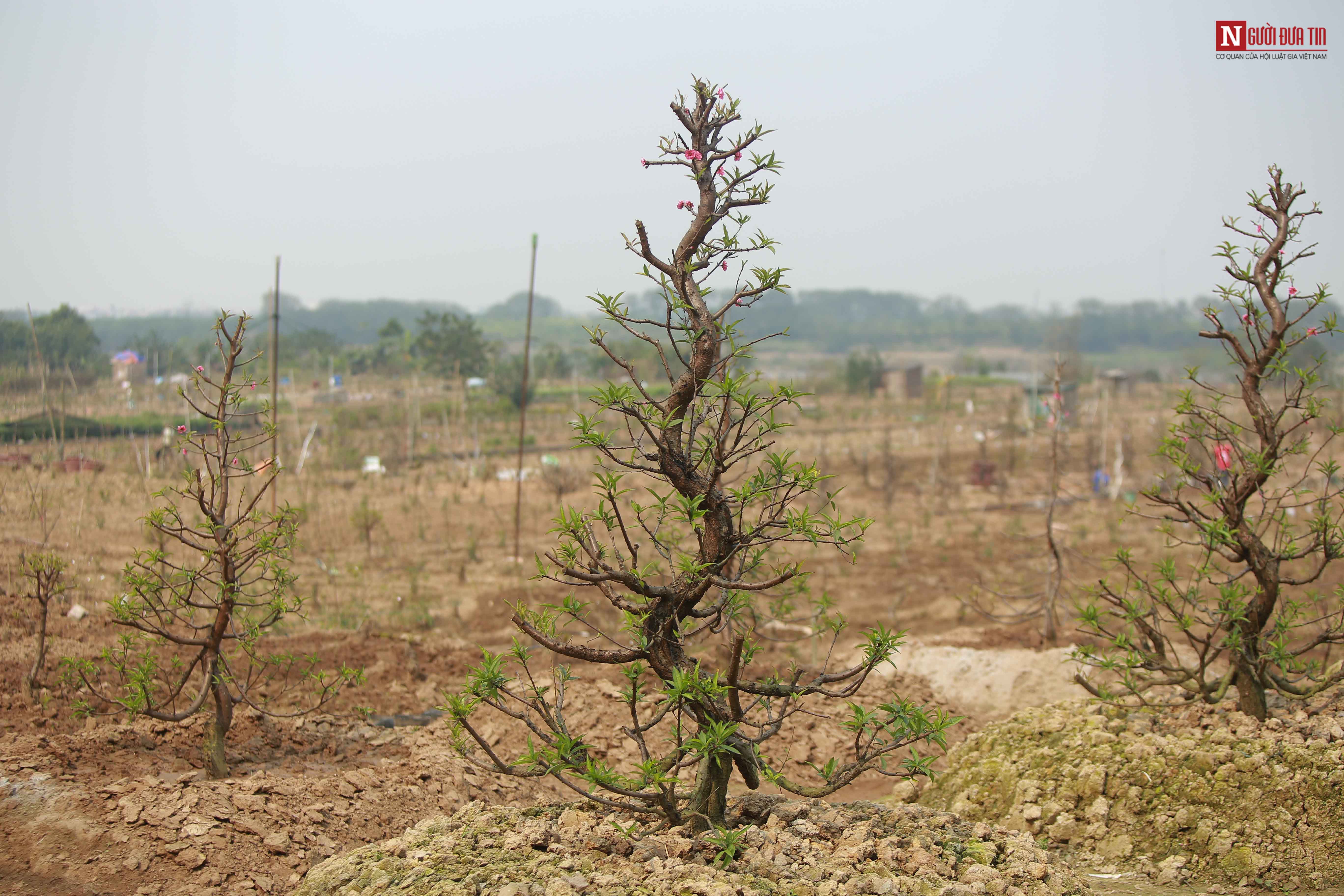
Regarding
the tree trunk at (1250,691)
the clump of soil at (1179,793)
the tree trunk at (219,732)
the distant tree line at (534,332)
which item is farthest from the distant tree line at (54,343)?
the tree trunk at (1250,691)

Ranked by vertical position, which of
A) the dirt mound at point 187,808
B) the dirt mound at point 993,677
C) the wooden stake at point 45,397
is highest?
the wooden stake at point 45,397

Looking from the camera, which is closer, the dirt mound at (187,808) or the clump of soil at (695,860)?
the clump of soil at (695,860)

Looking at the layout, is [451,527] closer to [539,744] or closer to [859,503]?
[859,503]

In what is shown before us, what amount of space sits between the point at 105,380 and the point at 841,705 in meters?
13.0

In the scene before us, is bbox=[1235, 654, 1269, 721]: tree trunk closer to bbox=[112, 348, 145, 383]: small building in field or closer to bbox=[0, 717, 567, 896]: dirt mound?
bbox=[0, 717, 567, 896]: dirt mound

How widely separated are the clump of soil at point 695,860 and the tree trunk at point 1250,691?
6.45 feet

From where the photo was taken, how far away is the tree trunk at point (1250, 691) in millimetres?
4496

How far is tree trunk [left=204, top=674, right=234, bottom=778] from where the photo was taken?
4191 millimetres

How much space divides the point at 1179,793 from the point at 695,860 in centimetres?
246

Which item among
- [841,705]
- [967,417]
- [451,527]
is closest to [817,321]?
[967,417]

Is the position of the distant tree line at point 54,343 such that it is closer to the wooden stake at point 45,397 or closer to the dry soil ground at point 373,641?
the wooden stake at point 45,397

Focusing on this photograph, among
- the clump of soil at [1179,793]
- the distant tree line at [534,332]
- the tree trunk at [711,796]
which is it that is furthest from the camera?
the distant tree line at [534,332]

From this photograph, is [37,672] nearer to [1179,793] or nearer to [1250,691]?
[1179,793]

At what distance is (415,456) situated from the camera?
19750mm
